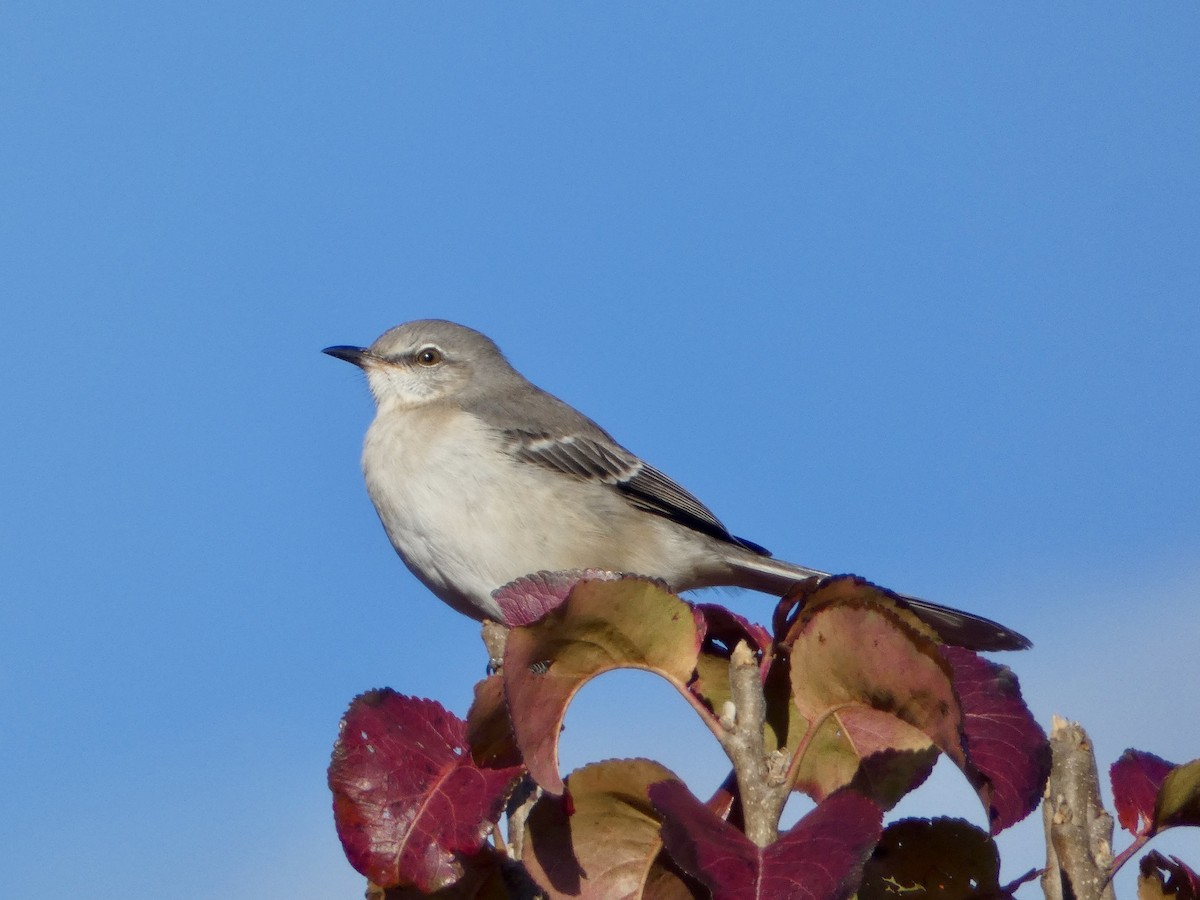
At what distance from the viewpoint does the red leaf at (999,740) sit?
7.45ft

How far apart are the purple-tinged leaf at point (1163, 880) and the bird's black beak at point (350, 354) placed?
8.17 m

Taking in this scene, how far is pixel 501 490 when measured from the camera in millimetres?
8500

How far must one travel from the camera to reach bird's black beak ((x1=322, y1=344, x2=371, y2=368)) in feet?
33.3

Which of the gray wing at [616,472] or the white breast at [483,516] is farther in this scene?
the gray wing at [616,472]

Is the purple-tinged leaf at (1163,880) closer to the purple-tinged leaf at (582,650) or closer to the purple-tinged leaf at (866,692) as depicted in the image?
the purple-tinged leaf at (866,692)

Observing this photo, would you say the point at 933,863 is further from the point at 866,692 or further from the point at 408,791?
the point at 408,791

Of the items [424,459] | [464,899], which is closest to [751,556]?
[424,459]

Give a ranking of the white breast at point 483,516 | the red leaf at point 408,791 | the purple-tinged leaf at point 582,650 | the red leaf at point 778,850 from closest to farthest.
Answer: the red leaf at point 778,850
the purple-tinged leaf at point 582,650
the red leaf at point 408,791
the white breast at point 483,516

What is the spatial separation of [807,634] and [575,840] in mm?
571

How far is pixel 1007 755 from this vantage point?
7.59ft

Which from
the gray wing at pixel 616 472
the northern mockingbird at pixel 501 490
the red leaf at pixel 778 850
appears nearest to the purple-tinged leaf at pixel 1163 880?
the red leaf at pixel 778 850

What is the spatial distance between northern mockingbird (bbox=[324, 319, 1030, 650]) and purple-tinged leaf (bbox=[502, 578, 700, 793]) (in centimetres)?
488

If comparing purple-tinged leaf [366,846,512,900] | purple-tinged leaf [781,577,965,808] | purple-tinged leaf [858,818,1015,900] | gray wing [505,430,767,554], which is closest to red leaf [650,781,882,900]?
purple-tinged leaf [781,577,965,808]

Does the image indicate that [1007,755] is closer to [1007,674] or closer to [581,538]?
[1007,674]
